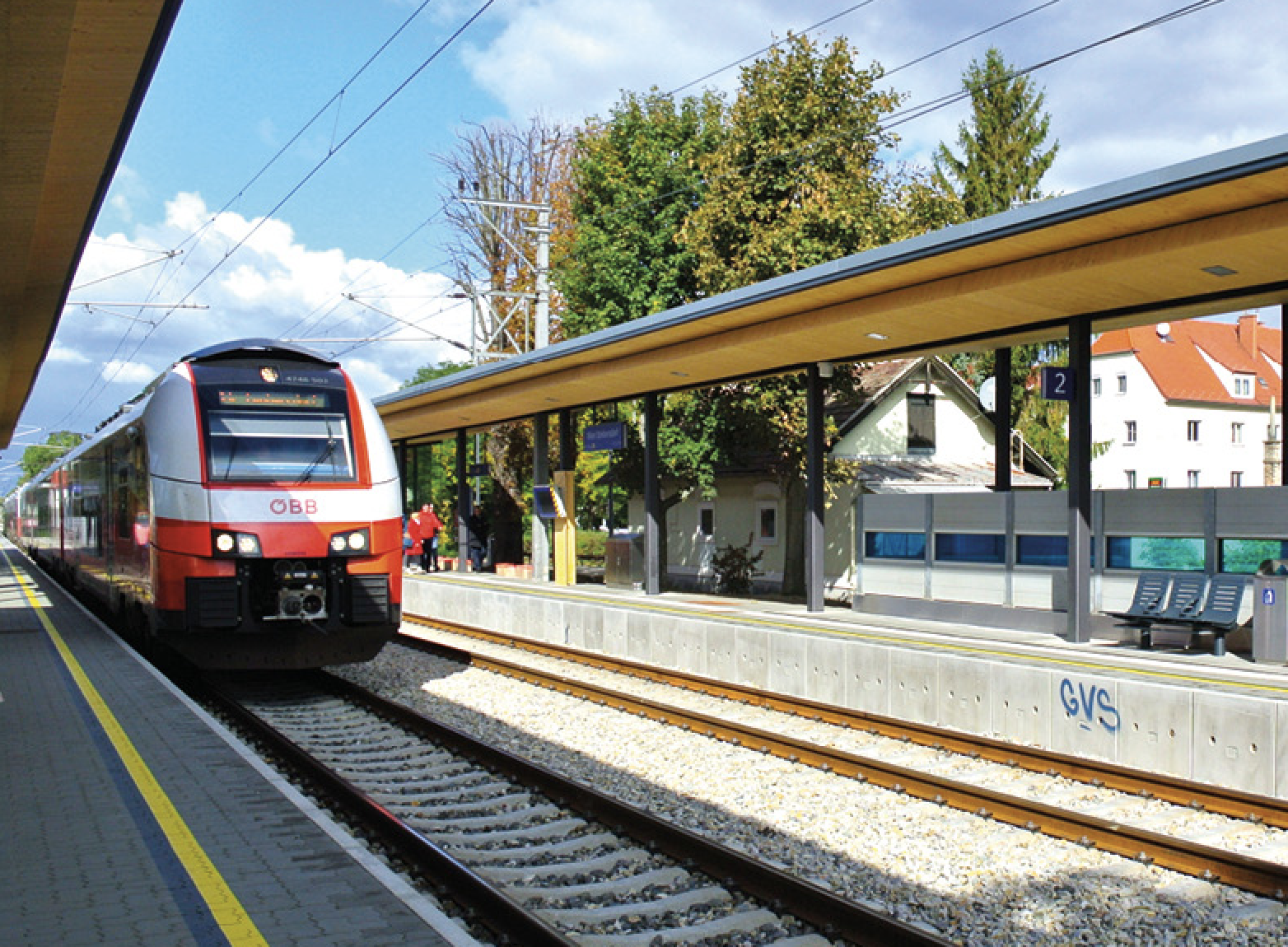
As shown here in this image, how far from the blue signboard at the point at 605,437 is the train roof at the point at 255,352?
9.44 meters

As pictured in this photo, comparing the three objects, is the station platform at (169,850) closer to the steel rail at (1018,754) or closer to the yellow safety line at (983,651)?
the steel rail at (1018,754)

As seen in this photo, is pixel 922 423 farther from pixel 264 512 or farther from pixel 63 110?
pixel 63 110

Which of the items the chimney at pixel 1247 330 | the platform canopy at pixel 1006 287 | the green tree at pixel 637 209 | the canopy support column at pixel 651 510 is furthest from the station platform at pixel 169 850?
the chimney at pixel 1247 330

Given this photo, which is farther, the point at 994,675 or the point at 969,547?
the point at 969,547

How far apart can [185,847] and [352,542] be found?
19.4 feet

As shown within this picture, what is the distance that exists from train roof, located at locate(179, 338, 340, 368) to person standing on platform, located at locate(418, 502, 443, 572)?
17148 mm

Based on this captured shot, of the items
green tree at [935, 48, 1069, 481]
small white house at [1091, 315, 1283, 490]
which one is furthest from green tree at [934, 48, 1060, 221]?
small white house at [1091, 315, 1283, 490]

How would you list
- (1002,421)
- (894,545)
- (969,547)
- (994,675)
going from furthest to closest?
(1002,421) → (894,545) → (969,547) → (994,675)

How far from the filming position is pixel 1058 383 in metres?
14.1

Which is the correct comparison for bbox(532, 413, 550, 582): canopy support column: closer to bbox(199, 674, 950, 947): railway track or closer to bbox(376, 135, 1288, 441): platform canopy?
bbox(376, 135, 1288, 441): platform canopy

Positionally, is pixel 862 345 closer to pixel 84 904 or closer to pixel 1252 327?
pixel 84 904

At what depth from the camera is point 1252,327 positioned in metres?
55.2

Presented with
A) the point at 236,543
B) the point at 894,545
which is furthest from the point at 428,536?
the point at 236,543

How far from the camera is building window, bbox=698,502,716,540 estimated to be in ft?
113
